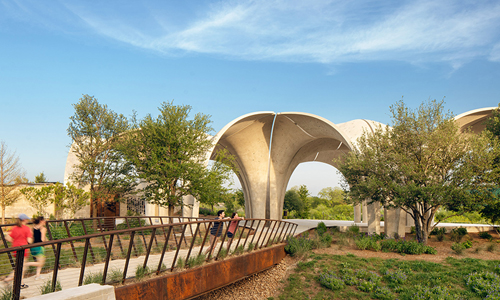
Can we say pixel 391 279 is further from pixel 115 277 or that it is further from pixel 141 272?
pixel 115 277

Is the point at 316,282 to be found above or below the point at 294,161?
below

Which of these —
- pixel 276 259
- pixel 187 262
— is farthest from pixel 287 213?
pixel 187 262

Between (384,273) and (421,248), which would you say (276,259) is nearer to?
(384,273)

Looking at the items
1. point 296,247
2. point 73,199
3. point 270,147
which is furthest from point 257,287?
point 270,147

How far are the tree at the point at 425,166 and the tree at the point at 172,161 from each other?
723cm

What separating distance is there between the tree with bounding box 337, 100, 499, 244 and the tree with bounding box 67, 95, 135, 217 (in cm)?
1422

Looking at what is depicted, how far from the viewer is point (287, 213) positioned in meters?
33.8

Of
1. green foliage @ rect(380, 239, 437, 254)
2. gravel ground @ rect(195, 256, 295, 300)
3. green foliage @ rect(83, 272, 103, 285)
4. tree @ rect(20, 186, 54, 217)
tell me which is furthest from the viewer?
tree @ rect(20, 186, 54, 217)

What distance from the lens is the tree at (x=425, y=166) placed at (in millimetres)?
13170

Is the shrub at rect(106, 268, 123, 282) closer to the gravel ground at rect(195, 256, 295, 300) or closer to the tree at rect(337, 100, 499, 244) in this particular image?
the gravel ground at rect(195, 256, 295, 300)

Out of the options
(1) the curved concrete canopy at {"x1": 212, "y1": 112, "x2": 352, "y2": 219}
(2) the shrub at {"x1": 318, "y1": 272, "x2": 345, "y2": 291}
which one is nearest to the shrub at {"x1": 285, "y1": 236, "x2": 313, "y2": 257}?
(2) the shrub at {"x1": 318, "y1": 272, "x2": 345, "y2": 291}

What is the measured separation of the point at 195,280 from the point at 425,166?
11819mm

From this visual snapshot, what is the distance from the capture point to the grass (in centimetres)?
887

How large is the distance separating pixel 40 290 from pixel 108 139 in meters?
16.9
